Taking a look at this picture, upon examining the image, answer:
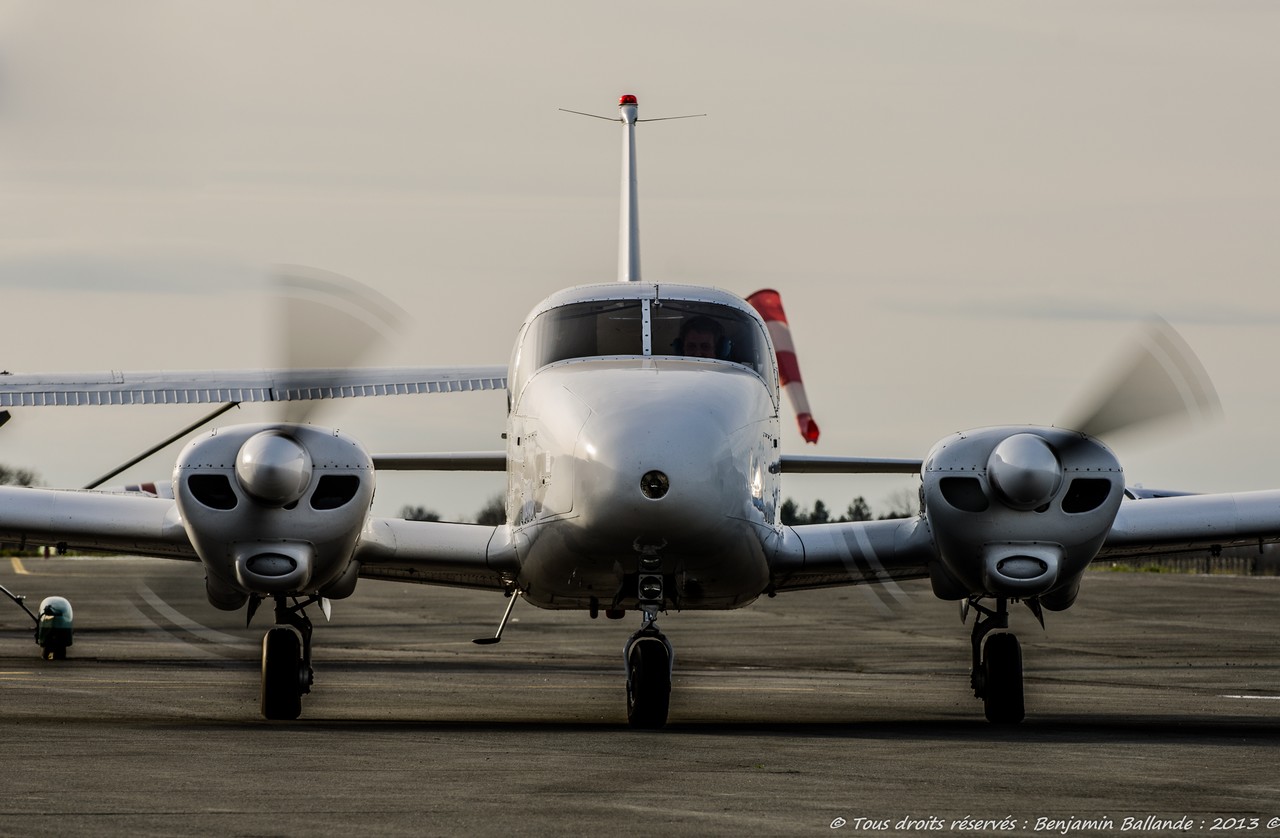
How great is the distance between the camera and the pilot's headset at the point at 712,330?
14602mm

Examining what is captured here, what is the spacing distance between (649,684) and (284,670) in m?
3.40

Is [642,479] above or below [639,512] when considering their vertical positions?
above

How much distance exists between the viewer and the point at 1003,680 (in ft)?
49.1

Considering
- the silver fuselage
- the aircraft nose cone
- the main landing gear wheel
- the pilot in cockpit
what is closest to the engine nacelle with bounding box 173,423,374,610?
the silver fuselage

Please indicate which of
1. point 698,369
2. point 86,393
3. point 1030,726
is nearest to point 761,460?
point 698,369

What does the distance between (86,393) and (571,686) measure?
13876 mm

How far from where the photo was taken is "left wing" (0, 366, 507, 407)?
95.4 ft

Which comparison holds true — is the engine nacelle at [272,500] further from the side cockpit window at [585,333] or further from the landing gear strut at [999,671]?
the landing gear strut at [999,671]

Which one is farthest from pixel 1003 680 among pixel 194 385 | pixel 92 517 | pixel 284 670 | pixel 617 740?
pixel 194 385

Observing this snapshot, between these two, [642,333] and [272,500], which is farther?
[642,333]

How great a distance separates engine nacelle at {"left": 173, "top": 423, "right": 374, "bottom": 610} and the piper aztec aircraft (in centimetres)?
2

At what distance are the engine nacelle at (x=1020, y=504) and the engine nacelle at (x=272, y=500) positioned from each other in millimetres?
4541

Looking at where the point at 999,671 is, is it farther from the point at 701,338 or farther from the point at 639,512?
the point at 639,512

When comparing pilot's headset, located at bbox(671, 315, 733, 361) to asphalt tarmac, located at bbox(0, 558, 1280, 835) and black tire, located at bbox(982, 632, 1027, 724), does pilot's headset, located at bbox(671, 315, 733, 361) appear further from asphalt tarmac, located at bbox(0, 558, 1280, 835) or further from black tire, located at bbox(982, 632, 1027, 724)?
black tire, located at bbox(982, 632, 1027, 724)
